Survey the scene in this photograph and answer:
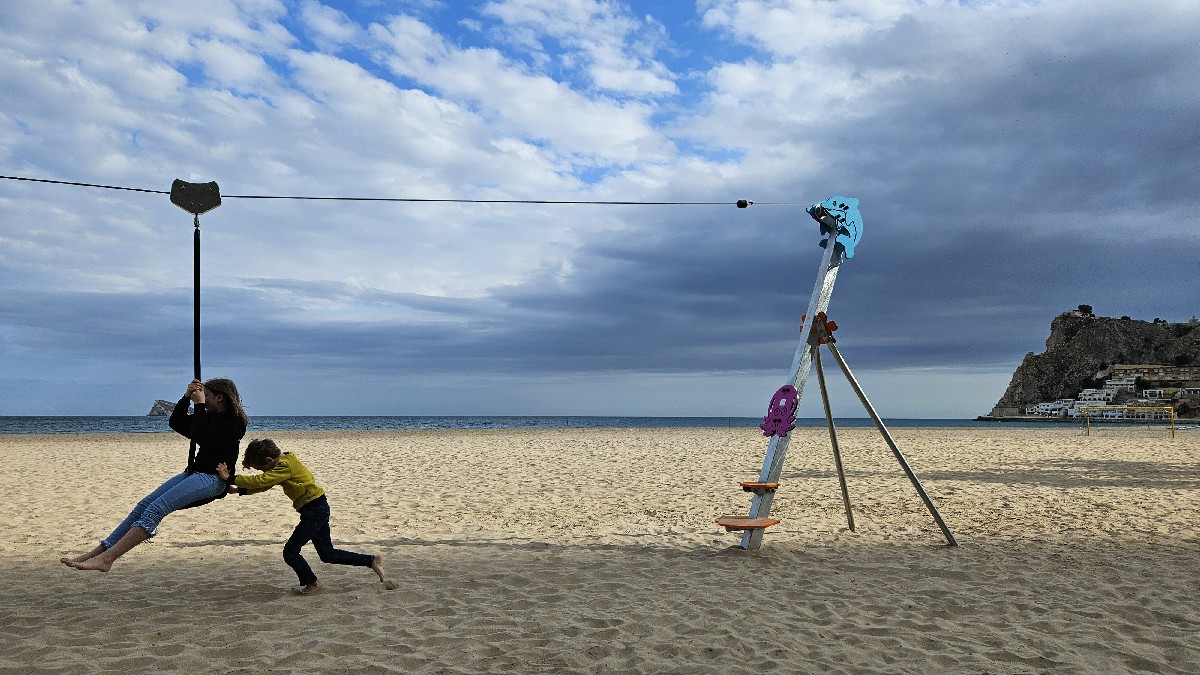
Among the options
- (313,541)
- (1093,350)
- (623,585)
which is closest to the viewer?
(313,541)

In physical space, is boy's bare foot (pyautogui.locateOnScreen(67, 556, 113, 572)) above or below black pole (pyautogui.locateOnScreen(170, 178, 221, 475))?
below

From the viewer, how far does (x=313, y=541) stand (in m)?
5.66

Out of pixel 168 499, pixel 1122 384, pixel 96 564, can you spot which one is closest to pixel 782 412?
pixel 168 499

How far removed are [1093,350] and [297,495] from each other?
126 metres

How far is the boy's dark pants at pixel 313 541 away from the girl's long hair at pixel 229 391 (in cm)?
82

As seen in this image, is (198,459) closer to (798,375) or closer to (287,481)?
(287,481)

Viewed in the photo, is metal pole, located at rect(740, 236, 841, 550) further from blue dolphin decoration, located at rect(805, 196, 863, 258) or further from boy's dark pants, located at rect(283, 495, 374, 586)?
boy's dark pants, located at rect(283, 495, 374, 586)

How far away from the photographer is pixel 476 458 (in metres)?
19.9

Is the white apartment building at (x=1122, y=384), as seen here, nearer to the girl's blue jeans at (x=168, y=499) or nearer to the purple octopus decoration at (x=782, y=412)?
the purple octopus decoration at (x=782, y=412)

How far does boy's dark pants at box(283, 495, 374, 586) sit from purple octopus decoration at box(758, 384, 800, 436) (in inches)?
161

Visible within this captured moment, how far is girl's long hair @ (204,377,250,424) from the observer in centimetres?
548

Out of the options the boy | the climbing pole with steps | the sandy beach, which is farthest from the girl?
the climbing pole with steps

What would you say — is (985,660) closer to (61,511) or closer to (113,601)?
(113,601)

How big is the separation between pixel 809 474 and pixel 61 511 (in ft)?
41.2
